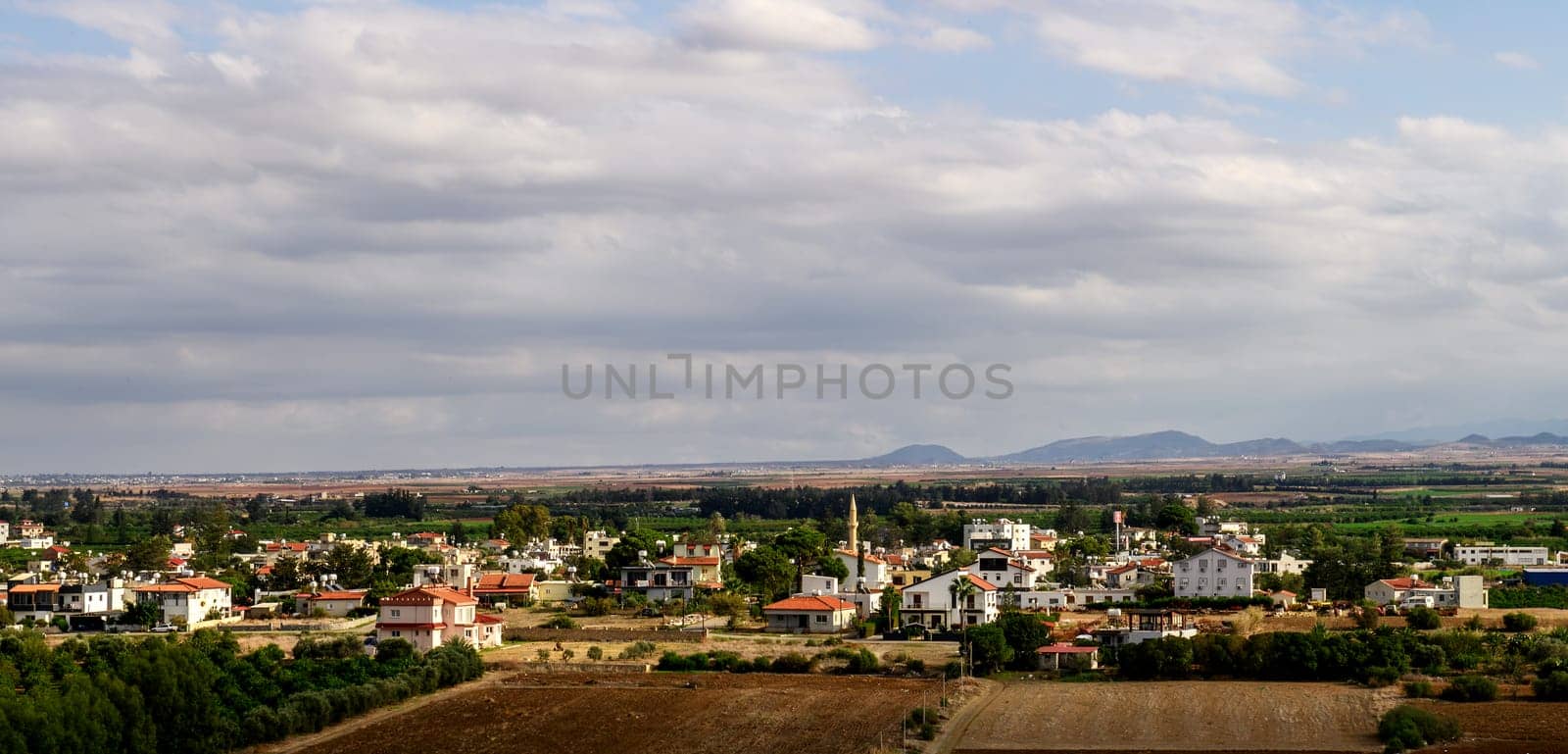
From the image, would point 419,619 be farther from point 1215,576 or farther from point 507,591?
point 1215,576

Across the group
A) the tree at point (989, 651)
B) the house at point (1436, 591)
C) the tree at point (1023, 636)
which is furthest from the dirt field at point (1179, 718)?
the house at point (1436, 591)

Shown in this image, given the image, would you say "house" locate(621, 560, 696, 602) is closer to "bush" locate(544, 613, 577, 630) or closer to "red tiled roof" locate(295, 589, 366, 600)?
"bush" locate(544, 613, 577, 630)

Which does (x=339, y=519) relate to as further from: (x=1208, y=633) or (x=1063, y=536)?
(x=1208, y=633)

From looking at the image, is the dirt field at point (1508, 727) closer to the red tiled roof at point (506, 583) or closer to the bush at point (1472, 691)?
the bush at point (1472, 691)

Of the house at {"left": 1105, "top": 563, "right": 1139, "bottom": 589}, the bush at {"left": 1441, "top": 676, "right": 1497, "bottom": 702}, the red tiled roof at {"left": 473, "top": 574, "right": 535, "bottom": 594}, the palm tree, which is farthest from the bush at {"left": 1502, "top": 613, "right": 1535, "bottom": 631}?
the red tiled roof at {"left": 473, "top": 574, "right": 535, "bottom": 594}

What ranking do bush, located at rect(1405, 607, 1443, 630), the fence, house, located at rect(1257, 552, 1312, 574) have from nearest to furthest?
bush, located at rect(1405, 607, 1443, 630) → the fence → house, located at rect(1257, 552, 1312, 574)

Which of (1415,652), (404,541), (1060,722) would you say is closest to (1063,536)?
(404,541)
